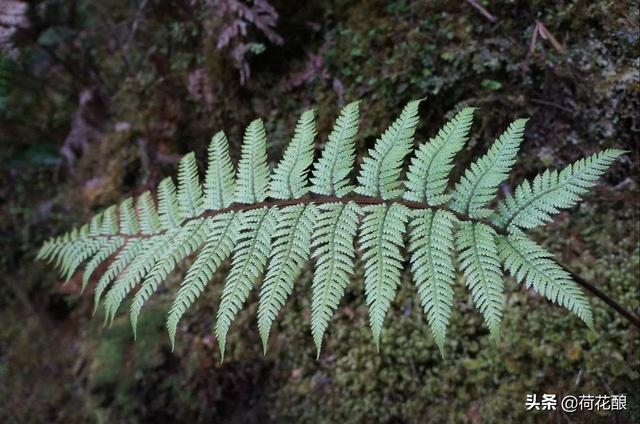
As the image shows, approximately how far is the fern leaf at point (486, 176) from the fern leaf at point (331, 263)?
385 millimetres

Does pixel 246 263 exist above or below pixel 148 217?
below

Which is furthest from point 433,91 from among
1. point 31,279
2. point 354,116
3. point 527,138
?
point 31,279

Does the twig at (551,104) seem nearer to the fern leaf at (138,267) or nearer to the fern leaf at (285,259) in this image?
the fern leaf at (285,259)

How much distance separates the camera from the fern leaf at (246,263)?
176 centimetres

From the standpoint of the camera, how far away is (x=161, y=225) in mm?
2264

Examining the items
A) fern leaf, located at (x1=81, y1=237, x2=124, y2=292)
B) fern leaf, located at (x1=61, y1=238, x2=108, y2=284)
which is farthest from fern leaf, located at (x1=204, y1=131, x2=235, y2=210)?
fern leaf, located at (x1=61, y1=238, x2=108, y2=284)

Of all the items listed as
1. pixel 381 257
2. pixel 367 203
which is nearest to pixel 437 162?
pixel 367 203

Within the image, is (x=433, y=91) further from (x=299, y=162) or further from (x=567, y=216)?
(x=299, y=162)

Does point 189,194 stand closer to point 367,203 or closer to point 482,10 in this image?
point 367,203

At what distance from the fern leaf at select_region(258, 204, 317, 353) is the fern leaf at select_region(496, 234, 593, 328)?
0.68 meters

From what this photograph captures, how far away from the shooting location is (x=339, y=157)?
1.93 m

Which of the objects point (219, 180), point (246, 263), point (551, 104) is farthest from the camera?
point (551, 104)

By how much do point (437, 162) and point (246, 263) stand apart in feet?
2.57

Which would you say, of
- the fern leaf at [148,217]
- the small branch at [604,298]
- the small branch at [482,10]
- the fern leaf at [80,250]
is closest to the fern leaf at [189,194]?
the fern leaf at [148,217]
